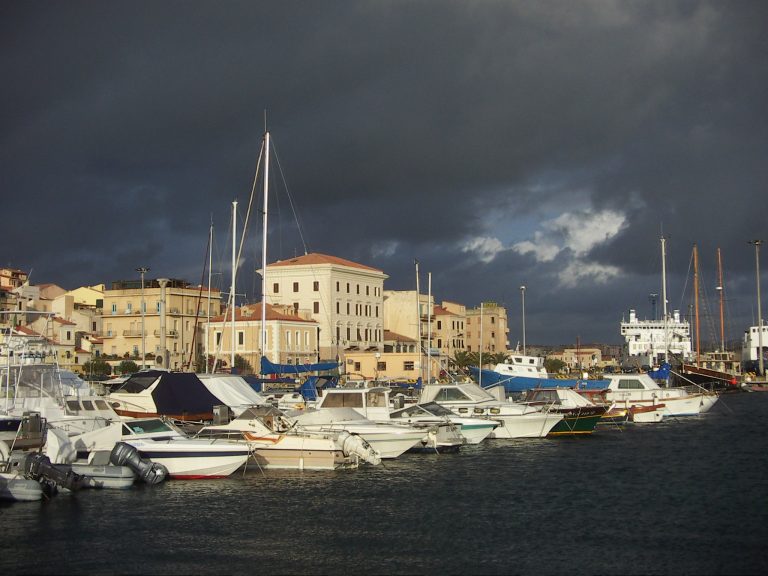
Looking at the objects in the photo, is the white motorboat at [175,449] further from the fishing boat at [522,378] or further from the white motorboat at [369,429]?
the fishing boat at [522,378]

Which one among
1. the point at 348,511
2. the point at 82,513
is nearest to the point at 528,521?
the point at 348,511

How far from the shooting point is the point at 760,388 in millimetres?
143125

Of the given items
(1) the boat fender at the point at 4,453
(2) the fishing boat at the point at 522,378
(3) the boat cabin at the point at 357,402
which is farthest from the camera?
(2) the fishing boat at the point at 522,378

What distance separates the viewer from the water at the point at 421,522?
23422 millimetres

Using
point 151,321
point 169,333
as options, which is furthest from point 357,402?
point 151,321

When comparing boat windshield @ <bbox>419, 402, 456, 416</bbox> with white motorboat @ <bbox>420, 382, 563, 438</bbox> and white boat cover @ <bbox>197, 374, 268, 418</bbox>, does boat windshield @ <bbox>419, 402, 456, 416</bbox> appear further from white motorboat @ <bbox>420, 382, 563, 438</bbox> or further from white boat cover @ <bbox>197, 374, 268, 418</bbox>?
white boat cover @ <bbox>197, 374, 268, 418</bbox>

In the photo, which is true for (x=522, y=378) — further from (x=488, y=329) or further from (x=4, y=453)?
(x=488, y=329)

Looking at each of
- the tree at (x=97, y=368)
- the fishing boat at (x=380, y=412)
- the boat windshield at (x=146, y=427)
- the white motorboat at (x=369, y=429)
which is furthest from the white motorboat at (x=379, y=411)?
the tree at (x=97, y=368)

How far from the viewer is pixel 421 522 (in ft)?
93.7

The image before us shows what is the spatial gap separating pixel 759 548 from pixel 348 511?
11.6 m

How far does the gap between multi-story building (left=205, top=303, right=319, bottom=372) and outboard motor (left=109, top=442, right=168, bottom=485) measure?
70.6 metres

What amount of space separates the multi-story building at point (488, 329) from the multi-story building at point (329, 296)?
4143cm

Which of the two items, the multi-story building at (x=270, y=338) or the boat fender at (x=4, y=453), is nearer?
the boat fender at (x=4, y=453)

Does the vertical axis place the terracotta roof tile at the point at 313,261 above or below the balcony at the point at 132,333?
above
